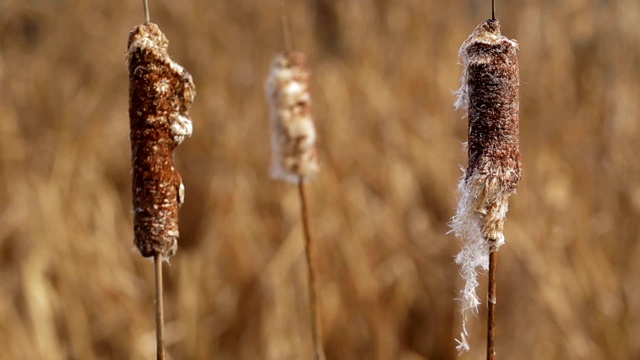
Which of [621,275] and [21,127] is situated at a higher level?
[21,127]

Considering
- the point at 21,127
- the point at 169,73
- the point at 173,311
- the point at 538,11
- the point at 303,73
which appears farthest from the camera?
the point at 21,127

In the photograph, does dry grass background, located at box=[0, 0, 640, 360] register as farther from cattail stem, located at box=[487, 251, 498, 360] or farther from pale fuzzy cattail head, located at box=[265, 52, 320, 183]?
cattail stem, located at box=[487, 251, 498, 360]

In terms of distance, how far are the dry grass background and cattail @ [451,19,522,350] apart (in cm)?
144

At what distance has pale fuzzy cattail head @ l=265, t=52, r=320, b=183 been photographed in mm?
796

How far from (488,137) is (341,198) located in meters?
1.76

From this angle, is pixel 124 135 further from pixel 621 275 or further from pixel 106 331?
pixel 621 275

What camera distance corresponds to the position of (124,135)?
8.75ft

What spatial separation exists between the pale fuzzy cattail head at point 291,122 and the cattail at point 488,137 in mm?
325

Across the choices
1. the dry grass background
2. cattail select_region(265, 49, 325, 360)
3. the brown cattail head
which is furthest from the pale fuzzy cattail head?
the dry grass background

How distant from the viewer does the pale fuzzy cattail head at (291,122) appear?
0.80 metres

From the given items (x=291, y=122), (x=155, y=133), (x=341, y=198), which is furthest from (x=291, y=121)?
(x=341, y=198)

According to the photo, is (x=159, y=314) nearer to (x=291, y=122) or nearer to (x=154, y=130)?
(x=154, y=130)

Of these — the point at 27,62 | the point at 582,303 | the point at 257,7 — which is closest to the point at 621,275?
the point at 582,303

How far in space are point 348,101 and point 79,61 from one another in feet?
3.30
